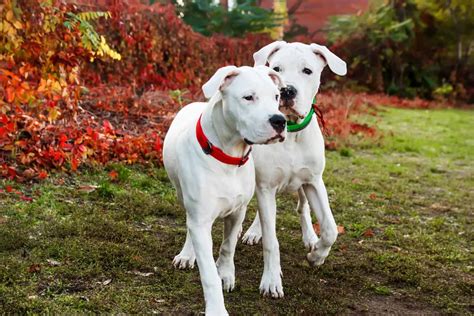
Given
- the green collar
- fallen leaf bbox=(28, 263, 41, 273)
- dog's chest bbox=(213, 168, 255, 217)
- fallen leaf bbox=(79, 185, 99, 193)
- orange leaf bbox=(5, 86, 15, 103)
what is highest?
orange leaf bbox=(5, 86, 15, 103)

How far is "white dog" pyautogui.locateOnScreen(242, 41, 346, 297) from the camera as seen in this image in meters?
4.27

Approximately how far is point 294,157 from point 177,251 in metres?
1.28

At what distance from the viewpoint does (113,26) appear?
488 inches

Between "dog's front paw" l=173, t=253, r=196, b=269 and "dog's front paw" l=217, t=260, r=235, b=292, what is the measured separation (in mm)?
428

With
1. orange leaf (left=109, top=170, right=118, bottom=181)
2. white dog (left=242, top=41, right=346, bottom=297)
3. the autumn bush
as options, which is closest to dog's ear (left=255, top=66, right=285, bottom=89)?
white dog (left=242, top=41, right=346, bottom=297)

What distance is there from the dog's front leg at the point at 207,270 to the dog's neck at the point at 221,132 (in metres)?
0.48

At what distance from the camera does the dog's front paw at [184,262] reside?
4.58 m

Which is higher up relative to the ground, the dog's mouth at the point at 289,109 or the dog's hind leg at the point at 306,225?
the dog's mouth at the point at 289,109

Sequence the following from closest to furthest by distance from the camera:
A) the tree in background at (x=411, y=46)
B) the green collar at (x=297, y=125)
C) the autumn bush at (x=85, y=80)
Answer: the green collar at (x=297, y=125), the autumn bush at (x=85, y=80), the tree in background at (x=411, y=46)

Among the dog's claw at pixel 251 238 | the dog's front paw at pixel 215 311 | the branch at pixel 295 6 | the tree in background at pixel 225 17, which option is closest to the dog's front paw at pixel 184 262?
the dog's claw at pixel 251 238

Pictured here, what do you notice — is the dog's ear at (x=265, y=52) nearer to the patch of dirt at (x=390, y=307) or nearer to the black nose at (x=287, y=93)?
the black nose at (x=287, y=93)

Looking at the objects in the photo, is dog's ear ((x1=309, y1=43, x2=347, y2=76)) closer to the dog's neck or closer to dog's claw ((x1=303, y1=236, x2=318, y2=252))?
the dog's neck

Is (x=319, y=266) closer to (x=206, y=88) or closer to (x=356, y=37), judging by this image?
(x=206, y=88)

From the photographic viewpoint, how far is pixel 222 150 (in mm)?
3826
